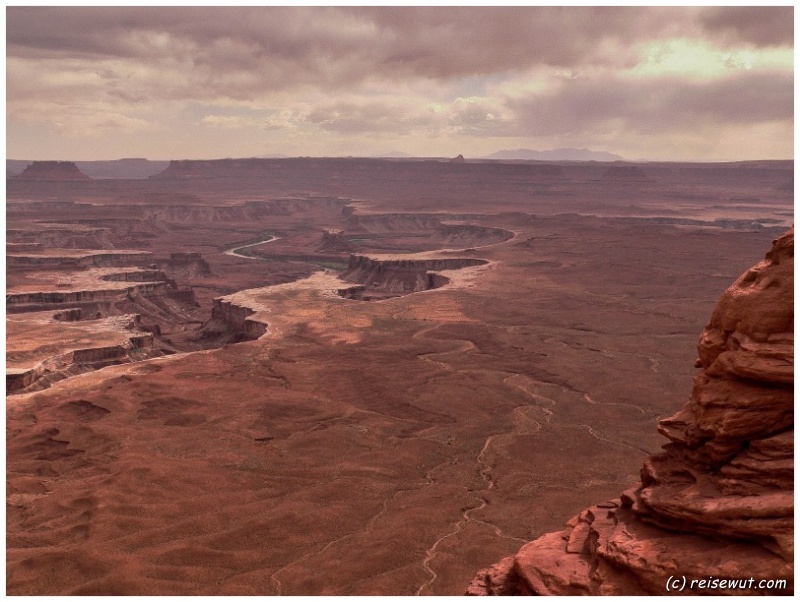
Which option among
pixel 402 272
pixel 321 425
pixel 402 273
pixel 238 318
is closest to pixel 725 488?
pixel 321 425

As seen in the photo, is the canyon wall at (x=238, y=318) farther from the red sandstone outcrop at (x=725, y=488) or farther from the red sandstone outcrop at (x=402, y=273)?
the red sandstone outcrop at (x=725, y=488)

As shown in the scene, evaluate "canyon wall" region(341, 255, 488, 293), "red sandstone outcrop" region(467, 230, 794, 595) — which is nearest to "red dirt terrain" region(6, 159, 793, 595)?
"canyon wall" region(341, 255, 488, 293)

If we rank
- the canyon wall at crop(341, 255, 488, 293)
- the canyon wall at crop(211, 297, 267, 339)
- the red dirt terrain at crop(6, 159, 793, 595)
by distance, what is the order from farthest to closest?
the canyon wall at crop(341, 255, 488, 293) < the canyon wall at crop(211, 297, 267, 339) < the red dirt terrain at crop(6, 159, 793, 595)

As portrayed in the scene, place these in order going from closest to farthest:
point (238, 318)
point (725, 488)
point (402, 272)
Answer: point (725, 488)
point (238, 318)
point (402, 272)

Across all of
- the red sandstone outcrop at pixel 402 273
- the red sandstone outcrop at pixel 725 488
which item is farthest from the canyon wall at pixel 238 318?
the red sandstone outcrop at pixel 725 488

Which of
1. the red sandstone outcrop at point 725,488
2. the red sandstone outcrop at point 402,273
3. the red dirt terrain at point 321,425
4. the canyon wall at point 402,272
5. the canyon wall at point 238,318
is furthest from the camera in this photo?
the canyon wall at point 402,272

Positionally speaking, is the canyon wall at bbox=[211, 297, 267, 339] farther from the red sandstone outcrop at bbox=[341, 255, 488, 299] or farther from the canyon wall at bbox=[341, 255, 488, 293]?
the canyon wall at bbox=[341, 255, 488, 293]

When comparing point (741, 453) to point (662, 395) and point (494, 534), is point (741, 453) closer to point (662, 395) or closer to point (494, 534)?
point (494, 534)

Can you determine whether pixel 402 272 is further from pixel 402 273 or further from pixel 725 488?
pixel 725 488
